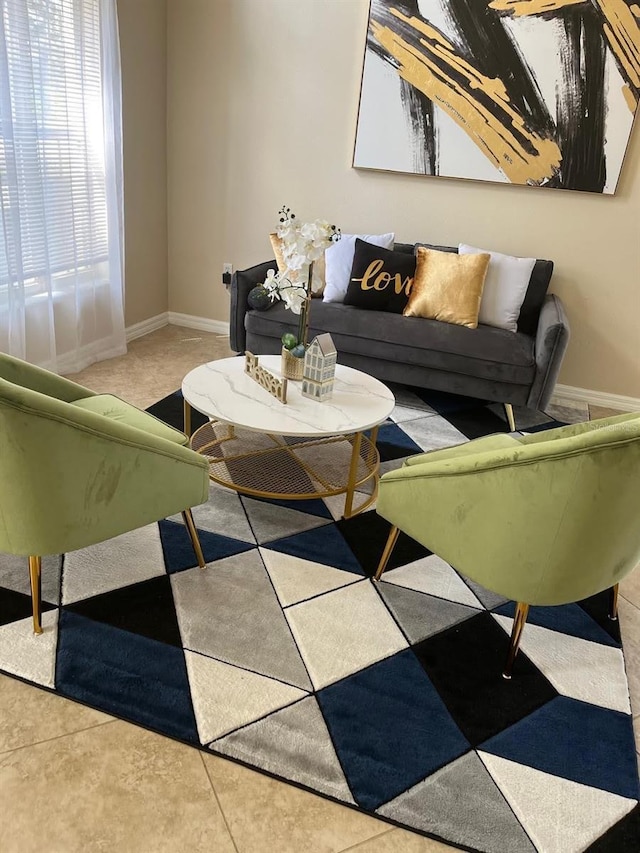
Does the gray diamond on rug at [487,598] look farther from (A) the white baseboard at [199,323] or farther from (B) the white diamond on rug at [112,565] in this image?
(A) the white baseboard at [199,323]

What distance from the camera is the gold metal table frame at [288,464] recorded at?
2.50 meters

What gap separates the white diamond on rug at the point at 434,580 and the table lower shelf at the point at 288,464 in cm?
36

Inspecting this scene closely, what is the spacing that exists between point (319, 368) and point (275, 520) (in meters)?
0.60

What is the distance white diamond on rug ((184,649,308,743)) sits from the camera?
5.26 ft

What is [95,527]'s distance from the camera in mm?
1735

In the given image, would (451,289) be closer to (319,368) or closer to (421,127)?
(421,127)

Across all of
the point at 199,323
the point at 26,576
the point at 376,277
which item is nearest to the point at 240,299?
the point at 376,277

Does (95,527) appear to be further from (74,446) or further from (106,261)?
(106,261)

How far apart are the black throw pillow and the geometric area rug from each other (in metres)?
1.65

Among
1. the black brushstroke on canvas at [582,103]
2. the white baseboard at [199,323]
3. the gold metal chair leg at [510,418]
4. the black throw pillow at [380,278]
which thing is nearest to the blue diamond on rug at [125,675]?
the gold metal chair leg at [510,418]

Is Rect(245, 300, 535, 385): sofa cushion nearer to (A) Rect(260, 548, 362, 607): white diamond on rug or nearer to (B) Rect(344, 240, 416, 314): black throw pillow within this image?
(B) Rect(344, 240, 416, 314): black throw pillow

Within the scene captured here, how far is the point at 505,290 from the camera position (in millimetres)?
3553

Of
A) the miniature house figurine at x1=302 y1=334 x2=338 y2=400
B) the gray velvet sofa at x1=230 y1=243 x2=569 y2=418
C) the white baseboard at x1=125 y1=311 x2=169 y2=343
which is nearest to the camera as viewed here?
the miniature house figurine at x1=302 y1=334 x2=338 y2=400

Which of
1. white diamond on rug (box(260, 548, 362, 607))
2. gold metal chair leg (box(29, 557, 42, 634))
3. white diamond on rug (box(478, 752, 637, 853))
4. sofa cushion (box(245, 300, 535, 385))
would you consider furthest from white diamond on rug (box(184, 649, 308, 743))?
sofa cushion (box(245, 300, 535, 385))
